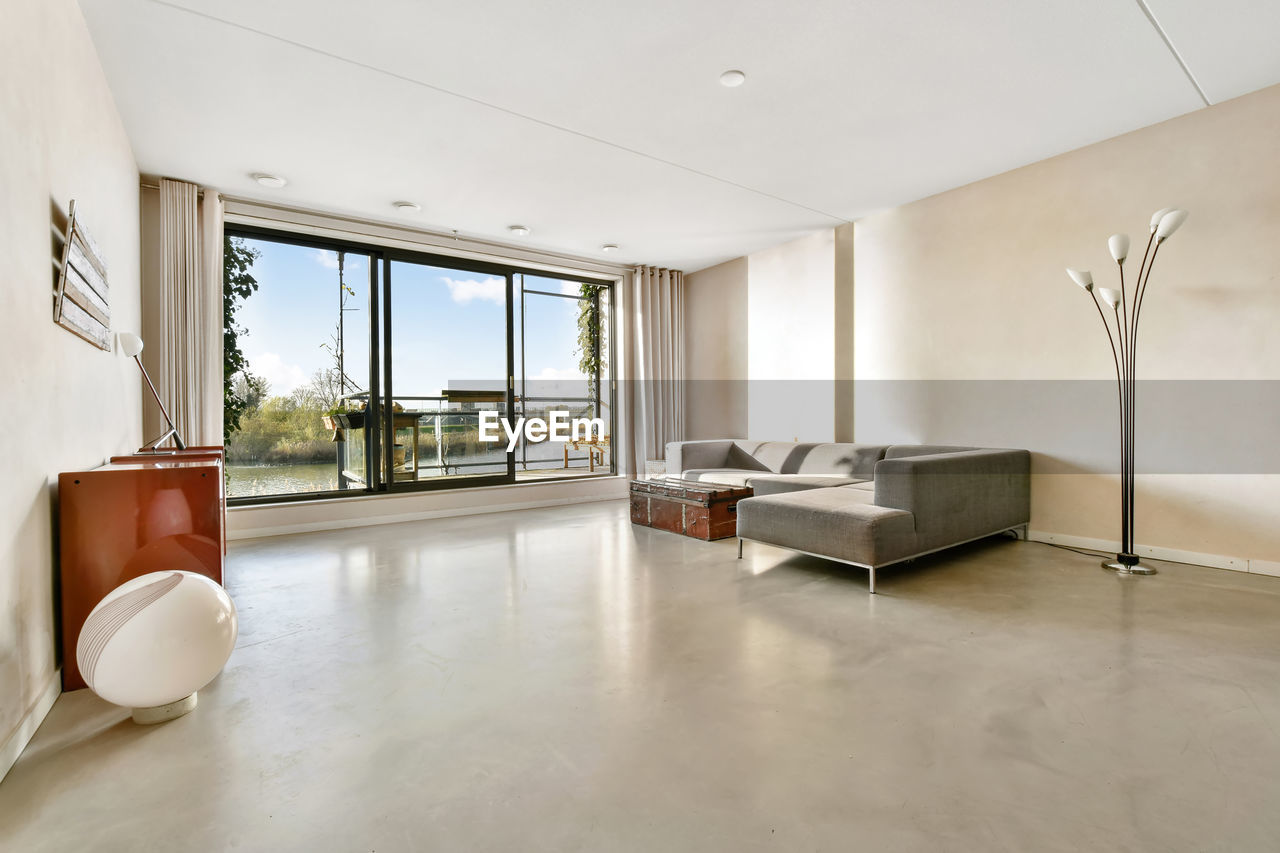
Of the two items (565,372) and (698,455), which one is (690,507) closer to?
(698,455)

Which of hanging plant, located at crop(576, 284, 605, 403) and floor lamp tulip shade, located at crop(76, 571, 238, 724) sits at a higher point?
hanging plant, located at crop(576, 284, 605, 403)

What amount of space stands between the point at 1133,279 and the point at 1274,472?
4.27 ft

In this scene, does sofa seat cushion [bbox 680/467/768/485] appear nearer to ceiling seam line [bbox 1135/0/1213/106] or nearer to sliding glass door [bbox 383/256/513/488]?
sliding glass door [bbox 383/256/513/488]

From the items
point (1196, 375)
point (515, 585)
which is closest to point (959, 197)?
point (1196, 375)

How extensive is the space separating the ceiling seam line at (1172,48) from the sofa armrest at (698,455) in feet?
13.1

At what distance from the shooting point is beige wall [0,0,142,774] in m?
1.65

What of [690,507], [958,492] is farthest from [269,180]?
[958,492]

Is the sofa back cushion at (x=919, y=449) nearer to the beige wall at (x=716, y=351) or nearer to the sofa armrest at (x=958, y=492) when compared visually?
the sofa armrest at (x=958, y=492)

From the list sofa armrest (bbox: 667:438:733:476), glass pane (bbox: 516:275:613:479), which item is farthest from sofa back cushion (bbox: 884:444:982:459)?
glass pane (bbox: 516:275:613:479)

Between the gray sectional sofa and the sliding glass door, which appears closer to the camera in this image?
the gray sectional sofa

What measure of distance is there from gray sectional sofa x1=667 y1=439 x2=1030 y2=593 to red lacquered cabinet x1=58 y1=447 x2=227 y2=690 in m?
2.66

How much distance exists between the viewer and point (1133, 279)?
3.62m

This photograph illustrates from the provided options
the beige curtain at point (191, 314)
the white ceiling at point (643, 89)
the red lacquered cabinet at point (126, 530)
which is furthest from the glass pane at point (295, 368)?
the red lacquered cabinet at point (126, 530)

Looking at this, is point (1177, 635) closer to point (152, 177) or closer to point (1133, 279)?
point (1133, 279)
